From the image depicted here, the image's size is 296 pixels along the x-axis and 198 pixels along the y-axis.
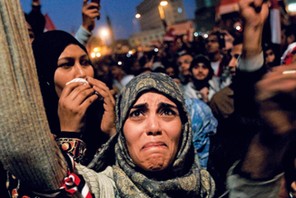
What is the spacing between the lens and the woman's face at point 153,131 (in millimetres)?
1628

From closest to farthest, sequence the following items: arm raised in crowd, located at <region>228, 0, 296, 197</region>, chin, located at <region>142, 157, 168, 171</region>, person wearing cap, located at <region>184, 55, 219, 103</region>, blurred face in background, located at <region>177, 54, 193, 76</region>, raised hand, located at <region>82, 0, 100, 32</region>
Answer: arm raised in crowd, located at <region>228, 0, 296, 197</region> < chin, located at <region>142, 157, 168, 171</region> < raised hand, located at <region>82, 0, 100, 32</region> < person wearing cap, located at <region>184, 55, 219, 103</region> < blurred face in background, located at <region>177, 54, 193, 76</region>

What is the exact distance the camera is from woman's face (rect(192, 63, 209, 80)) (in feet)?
17.1

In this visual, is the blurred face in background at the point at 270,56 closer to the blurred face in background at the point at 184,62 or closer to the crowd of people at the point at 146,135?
the blurred face in background at the point at 184,62

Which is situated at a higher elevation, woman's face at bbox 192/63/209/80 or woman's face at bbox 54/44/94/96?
woman's face at bbox 54/44/94/96

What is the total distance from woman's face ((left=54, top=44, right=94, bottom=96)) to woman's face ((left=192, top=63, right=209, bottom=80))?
3218mm

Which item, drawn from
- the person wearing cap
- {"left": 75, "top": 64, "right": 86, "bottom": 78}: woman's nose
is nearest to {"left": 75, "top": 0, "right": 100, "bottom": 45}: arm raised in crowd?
{"left": 75, "top": 64, "right": 86, "bottom": 78}: woman's nose

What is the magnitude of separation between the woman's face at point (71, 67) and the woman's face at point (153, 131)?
466 millimetres

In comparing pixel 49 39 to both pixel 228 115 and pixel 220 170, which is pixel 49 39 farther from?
pixel 228 115

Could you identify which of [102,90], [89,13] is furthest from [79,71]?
[89,13]

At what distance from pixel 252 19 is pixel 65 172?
1.22 meters

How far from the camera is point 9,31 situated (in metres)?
0.82

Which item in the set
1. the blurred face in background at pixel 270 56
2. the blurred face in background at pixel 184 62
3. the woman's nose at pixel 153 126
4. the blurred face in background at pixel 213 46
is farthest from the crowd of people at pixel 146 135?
the blurred face in background at pixel 213 46

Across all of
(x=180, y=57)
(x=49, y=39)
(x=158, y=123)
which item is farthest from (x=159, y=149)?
(x=180, y=57)

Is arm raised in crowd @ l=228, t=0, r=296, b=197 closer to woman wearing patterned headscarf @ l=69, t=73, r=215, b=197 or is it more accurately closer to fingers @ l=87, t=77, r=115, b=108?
woman wearing patterned headscarf @ l=69, t=73, r=215, b=197
